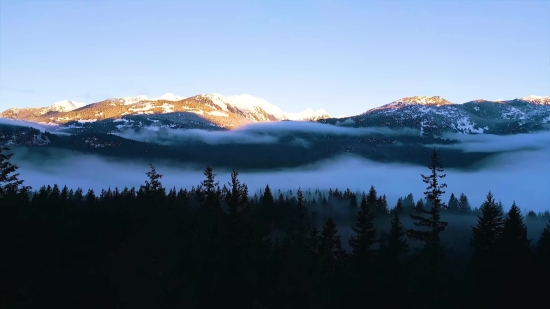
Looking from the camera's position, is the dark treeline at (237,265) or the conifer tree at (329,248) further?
the conifer tree at (329,248)

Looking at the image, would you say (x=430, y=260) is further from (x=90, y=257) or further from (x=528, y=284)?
(x=90, y=257)

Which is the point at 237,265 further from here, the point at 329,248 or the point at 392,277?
the point at 329,248

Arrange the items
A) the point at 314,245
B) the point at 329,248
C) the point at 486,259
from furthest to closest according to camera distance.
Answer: the point at 314,245 < the point at 329,248 < the point at 486,259

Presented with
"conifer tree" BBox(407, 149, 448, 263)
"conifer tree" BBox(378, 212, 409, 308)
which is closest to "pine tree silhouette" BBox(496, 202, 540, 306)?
"conifer tree" BBox(407, 149, 448, 263)

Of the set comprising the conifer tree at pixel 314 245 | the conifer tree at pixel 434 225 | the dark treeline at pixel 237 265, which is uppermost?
the conifer tree at pixel 434 225

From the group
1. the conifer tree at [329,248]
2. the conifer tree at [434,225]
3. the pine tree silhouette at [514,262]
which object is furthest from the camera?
the conifer tree at [329,248]

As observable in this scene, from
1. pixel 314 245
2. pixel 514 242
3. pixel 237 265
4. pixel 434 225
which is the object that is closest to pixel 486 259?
pixel 514 242

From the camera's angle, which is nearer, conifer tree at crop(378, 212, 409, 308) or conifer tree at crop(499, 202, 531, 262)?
conifer tree at crop(378, 212, 409, 308)

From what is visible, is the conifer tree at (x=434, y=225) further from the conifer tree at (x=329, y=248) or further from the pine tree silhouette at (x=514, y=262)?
the conifer tree at (x=329, y=248)

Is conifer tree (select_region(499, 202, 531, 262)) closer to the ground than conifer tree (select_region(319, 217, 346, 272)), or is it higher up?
higher up

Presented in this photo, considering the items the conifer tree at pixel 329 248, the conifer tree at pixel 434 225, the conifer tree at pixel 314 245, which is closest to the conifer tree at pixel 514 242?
the conifer tree at pixel 434 225

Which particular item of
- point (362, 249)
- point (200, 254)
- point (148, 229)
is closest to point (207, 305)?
point (200, 254)

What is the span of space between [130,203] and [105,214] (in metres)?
5.70

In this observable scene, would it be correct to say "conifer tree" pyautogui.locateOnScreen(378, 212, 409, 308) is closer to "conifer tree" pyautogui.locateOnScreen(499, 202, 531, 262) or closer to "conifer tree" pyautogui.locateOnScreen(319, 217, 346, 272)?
"conifer tree" pyautogui.locateOnScreen(499, 202, 531, 262)
